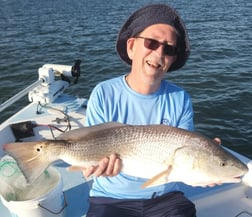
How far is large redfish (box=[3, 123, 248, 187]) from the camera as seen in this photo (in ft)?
9.09

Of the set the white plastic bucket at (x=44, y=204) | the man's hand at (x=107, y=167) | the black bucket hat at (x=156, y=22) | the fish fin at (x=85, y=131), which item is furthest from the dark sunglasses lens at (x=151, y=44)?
the white plastic bucket at (x=44, y=204)

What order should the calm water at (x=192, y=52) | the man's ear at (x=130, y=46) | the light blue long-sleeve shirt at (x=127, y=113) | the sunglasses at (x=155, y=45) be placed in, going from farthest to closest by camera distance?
the calm water at (x=192, y=52) → the man's ear at (x=130, y=46) → the light blue long-sleeve shirt at (x=127, y=113) → the sunglasses at (x=155, y=45)

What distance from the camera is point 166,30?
3.25m

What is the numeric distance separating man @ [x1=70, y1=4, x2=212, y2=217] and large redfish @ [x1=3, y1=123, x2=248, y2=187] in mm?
439

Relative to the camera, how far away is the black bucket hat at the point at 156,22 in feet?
Answer: 10.7

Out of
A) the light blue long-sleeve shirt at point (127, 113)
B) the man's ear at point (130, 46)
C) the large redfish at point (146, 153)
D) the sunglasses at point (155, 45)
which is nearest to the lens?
the large redfish at point (146, 153)

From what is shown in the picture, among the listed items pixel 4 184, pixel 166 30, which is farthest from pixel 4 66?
pixel 166 30

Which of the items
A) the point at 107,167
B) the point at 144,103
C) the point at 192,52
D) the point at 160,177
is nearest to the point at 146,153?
the point at 160,177

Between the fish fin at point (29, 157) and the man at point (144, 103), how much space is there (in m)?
0.64

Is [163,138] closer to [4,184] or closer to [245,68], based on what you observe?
[4,184]

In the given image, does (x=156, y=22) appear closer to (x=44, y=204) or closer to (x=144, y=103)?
(x=144, y=103)

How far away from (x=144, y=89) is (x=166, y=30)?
1.82 feet

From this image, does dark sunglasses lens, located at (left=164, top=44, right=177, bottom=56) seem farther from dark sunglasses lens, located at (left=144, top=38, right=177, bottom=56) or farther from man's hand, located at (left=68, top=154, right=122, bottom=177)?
man's hand, located at (left=68, top=154, right=122, bottom=177)

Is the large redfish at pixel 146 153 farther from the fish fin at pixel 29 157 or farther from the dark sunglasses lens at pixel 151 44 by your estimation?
the dark sunglasses lens at pixel 151 44
